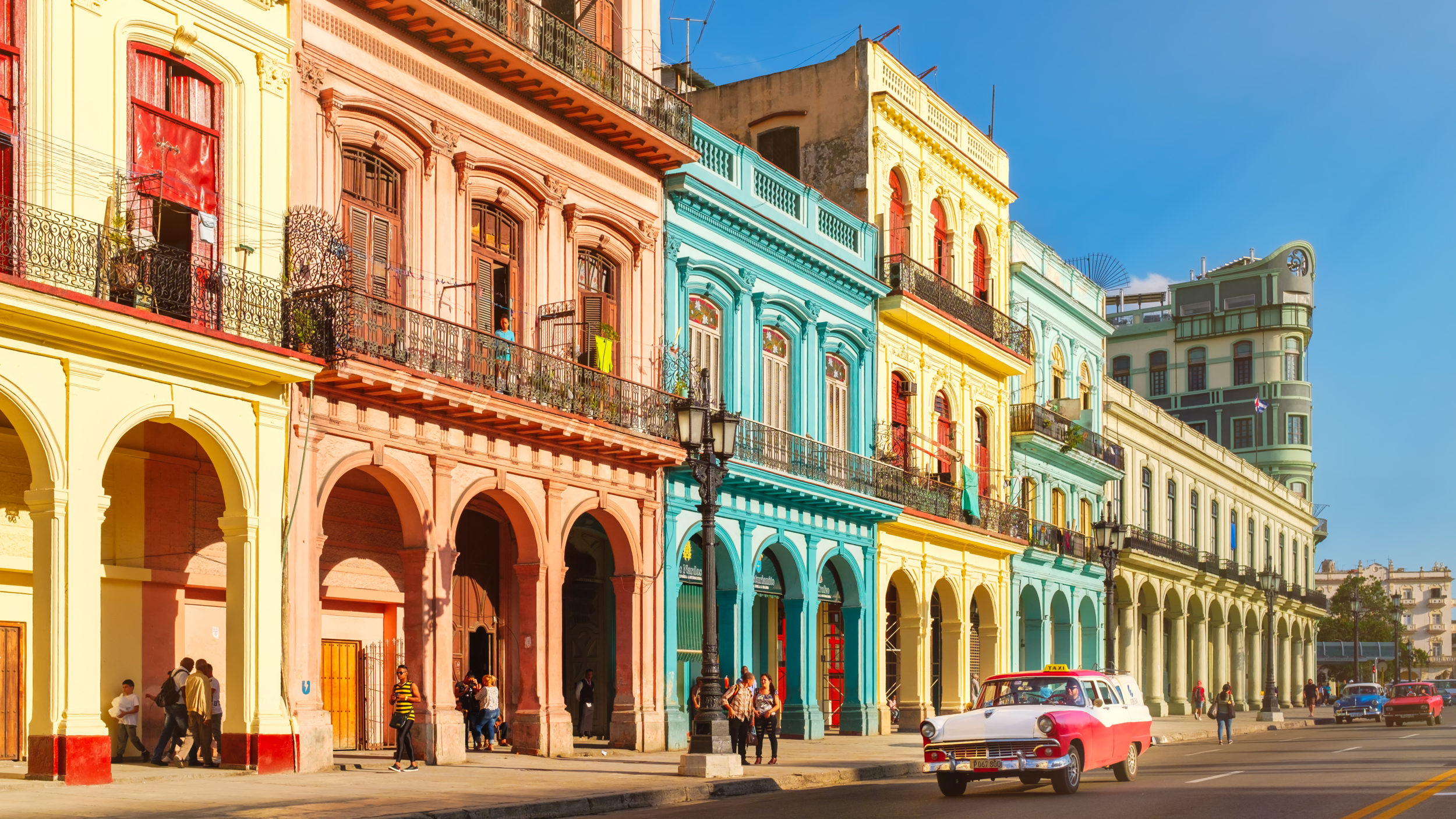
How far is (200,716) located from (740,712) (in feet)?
23.0

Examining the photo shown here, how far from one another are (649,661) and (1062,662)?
22.1 metres

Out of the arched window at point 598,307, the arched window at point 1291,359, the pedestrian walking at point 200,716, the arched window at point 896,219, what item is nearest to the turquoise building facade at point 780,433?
the arched window at point 896,219

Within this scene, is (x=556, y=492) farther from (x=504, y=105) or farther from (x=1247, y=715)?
(x=1247, y=715)

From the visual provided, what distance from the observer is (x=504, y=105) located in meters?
23.5

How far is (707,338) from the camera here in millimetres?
28750

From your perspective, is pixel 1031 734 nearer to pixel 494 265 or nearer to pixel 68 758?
pixel 68 758

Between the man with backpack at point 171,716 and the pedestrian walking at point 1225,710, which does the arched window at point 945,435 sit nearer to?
the pedestrian walking at point 1225,710

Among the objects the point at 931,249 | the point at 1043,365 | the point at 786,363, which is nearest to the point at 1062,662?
the point at 1043,365

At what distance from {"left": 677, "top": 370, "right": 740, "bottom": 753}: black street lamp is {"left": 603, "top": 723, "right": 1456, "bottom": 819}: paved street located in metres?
1.31

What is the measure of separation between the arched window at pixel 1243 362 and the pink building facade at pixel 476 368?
5357cm

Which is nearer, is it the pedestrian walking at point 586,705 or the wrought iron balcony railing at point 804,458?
the pedestrian walking at point 586,705

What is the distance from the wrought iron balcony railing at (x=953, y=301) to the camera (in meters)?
34.8

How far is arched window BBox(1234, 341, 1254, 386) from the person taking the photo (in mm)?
75500

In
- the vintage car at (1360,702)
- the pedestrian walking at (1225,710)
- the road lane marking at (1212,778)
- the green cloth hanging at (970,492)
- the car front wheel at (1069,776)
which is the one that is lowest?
→ the vintage car at (1360,702)
